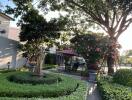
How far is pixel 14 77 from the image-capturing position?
16578mm

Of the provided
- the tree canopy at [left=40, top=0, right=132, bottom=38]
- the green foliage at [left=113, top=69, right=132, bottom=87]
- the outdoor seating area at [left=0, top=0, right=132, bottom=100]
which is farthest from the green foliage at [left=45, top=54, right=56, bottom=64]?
the green foliage at [left=113, top=69, right=132, bottom=87]

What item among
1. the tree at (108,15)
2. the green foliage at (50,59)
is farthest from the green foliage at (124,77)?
the green foliage at (50,59)

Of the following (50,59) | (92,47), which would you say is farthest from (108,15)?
(50,59)

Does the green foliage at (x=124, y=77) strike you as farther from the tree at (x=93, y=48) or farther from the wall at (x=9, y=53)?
the wall at (x=9, y=53)

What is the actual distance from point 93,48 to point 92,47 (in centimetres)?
13

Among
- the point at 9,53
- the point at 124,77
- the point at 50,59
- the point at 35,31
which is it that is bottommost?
the point at 124,77

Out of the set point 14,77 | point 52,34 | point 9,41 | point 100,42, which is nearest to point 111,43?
point 100,42

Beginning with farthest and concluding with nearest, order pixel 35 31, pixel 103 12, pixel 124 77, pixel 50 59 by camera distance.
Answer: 1. pixel 50 59
2. pixel 35 31
3. pixel 103 12
4. pixel 124 77

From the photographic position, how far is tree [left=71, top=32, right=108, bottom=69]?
1083 inches

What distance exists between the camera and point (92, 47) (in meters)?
28.0

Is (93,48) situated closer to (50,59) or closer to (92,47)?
(92,47)

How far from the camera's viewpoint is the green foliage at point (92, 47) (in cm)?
2752

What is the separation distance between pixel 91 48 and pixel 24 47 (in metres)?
6.68

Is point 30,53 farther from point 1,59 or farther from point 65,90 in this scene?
point 65,90
